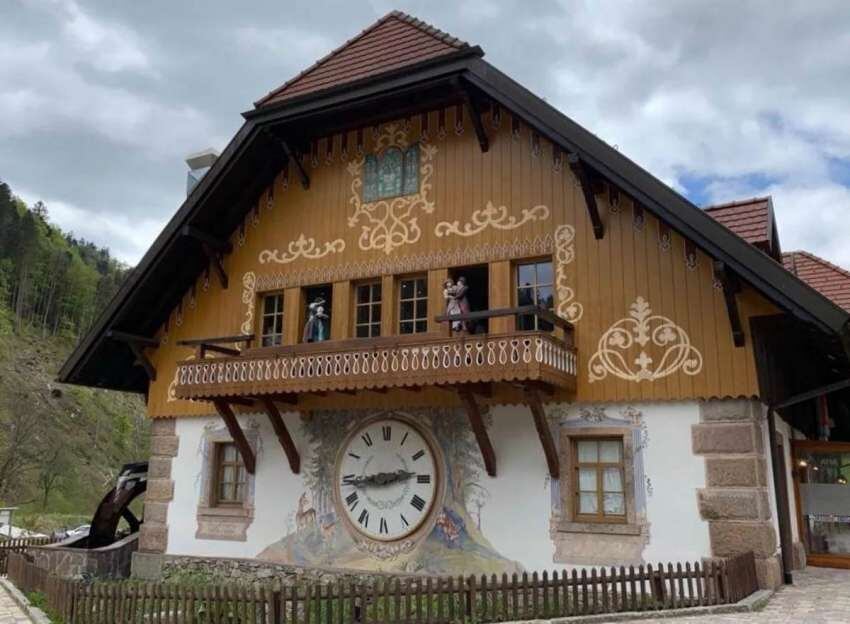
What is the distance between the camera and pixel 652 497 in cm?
1096

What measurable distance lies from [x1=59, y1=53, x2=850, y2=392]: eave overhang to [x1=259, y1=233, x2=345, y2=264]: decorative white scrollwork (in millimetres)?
1250

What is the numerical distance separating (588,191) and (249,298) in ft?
23.0

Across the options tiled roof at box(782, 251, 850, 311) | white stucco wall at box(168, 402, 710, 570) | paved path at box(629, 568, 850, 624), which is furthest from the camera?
tiled roof at box(782, 251, 850, 311)

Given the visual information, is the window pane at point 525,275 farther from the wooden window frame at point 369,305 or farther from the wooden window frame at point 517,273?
the wooden window frame at point 369,305

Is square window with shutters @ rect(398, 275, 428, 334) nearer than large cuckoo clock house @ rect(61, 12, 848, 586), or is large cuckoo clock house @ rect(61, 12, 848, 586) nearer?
large cuckoo clock house @ rect(61, 12, 848, 586)

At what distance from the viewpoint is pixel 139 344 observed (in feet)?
51.2

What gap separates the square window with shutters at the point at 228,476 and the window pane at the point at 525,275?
637cm

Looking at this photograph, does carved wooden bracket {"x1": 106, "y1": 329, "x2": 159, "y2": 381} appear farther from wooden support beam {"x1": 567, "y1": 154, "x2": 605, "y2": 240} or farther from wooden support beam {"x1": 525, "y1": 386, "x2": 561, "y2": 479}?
wooden support beam {"x1": 567, "y1": 154, "x2": 605, "y2": 240}

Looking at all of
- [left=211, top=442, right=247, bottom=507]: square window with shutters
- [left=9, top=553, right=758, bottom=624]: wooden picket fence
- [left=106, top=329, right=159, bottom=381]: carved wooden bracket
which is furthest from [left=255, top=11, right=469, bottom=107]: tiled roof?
[left=9, top=553, right=758, bottom=624]: wooden picket fence

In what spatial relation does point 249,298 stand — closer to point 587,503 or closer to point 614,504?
point 587,503

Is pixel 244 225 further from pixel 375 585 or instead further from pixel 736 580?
pixel 736 580

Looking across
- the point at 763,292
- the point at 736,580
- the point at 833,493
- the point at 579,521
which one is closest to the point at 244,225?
the point at 579,521

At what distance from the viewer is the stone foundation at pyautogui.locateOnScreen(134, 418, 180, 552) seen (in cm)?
1500

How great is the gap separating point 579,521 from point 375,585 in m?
3.68
